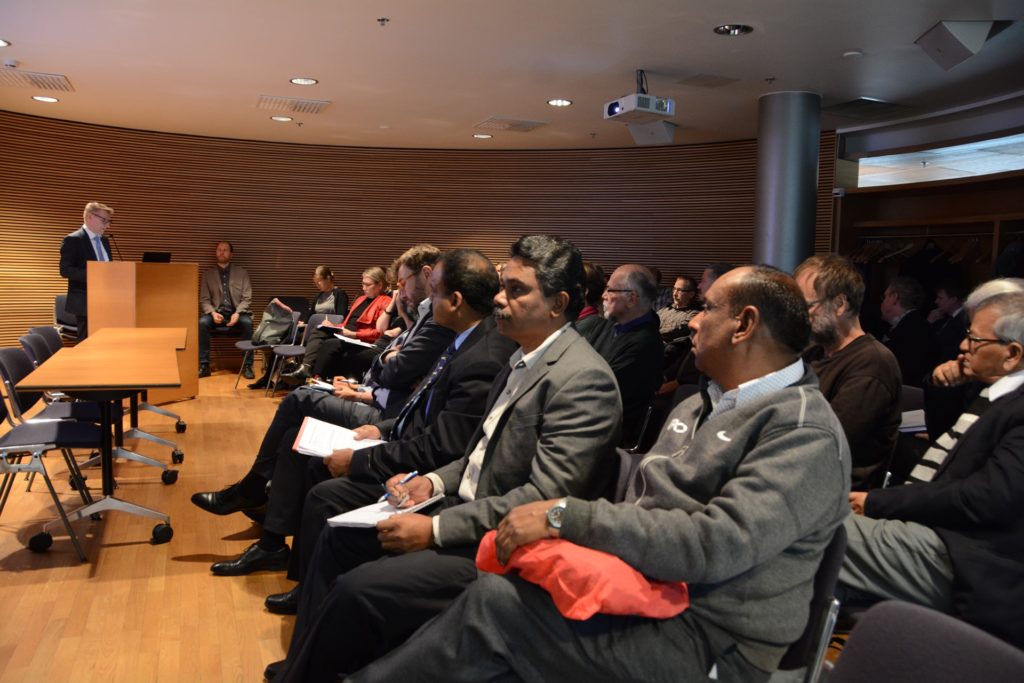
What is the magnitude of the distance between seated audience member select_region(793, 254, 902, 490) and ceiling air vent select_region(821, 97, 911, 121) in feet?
17.3

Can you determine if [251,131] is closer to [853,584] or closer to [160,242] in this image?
[160,242]

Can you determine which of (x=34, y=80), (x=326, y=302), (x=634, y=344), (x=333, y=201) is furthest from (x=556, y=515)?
(x=333, y=201)

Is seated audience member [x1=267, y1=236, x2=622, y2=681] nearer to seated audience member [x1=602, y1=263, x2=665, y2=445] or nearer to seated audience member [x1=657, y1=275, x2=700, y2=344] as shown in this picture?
seated audience member [x1=602, y1=263, x2=665, y2=445]

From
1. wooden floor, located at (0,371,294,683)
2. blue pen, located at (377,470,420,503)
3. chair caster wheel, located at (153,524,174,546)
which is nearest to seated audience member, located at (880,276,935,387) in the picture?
blue pen, located at (377,470,420,503)

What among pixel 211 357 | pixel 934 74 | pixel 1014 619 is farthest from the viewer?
pixel 211 357

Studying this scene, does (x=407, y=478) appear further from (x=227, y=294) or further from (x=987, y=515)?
(x=227, y=294)

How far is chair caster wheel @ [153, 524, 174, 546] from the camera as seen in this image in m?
4.24

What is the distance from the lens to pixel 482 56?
6480 mm

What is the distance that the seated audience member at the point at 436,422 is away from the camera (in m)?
3.04

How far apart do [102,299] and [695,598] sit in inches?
272

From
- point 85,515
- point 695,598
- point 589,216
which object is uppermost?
point 589,216

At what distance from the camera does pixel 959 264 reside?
7.90 m

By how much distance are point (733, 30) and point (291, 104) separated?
464 cm

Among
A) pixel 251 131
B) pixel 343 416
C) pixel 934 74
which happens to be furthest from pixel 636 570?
pixel 251 131
